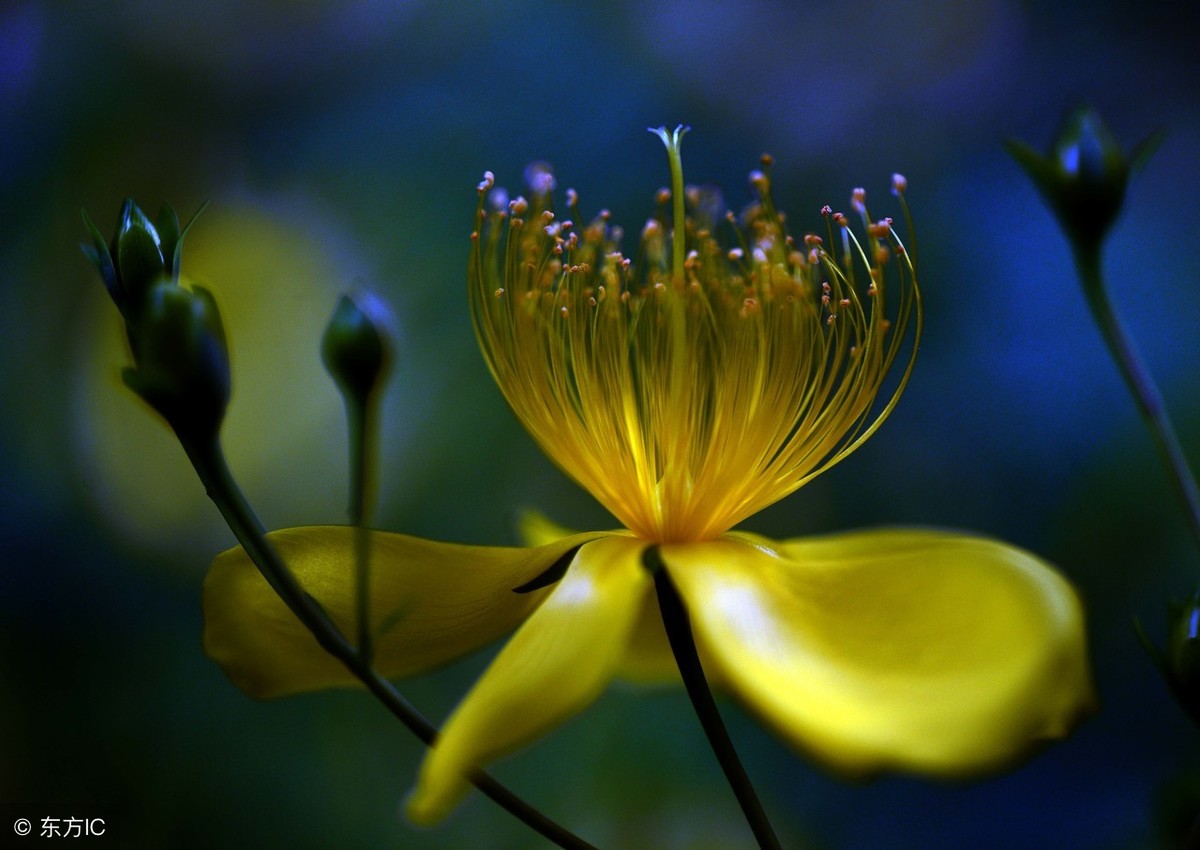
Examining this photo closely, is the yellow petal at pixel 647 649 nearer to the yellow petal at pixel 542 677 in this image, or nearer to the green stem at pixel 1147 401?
the yellow petal at pixel 542 677

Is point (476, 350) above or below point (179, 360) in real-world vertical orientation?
above

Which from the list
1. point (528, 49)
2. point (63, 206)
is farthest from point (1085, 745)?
point (63, 206)

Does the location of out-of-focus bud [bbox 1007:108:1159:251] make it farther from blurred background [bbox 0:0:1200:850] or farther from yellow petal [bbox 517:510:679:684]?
blurred background [bbox 0:0:1200:850]

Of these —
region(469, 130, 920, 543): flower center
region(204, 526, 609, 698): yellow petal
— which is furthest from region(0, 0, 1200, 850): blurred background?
region(469, 130, 920, 543): flower center

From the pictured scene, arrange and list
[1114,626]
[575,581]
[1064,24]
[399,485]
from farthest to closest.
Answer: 1. [1064,24]
2. [399,485]
3. [1114,626]
4. [575,581]

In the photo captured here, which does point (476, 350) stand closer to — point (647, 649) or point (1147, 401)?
point (647, 649)

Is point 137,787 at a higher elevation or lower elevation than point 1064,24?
lower

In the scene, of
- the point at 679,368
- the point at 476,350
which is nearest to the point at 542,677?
the point at 679,368

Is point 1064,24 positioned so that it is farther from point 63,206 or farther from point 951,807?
point 63,206
